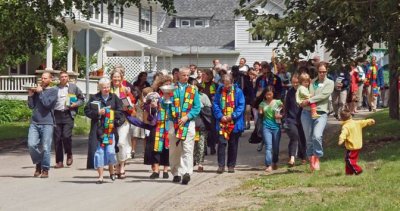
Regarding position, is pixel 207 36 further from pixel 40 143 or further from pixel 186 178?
pixel 186 178

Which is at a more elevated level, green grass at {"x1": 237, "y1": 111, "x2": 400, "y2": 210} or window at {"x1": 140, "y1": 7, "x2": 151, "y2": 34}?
window at {"x1": 140, "y1": 7, "x2": 151, "y2": 34}

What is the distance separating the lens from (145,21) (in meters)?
61.0

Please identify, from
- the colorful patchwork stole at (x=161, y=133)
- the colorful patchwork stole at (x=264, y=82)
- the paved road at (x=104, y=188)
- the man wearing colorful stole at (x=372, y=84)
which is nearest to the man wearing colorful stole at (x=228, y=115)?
the paved road at (x=104, y=188)

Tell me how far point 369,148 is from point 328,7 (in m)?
2.74

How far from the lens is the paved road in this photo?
42.0ft

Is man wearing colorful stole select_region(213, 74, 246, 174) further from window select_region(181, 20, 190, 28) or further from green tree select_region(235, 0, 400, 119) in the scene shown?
window select_region(181, 20, 190, 28)

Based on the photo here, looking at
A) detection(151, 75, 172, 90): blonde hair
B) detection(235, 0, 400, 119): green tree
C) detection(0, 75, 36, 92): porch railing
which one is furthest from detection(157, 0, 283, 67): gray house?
detection(151, 75, 172, 90): blonde hair

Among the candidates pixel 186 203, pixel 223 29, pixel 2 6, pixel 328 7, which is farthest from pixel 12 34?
pixel 223 29

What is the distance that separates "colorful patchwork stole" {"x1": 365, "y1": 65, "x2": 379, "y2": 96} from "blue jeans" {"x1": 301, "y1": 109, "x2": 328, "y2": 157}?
1545 centimetres

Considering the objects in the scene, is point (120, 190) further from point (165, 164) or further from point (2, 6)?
point (2, 6)

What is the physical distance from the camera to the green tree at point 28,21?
22.2 meters

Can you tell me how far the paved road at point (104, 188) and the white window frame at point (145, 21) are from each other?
41.0 meters

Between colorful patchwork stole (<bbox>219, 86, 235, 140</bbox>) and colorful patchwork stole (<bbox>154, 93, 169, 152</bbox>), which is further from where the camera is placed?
colorful patchwork stole (<bbox>219, 86, 235, 140</bbox>)

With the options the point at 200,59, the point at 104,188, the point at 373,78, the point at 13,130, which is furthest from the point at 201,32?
the point at 104,188
